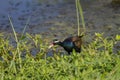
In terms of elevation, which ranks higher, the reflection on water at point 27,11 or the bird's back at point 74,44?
the bird's back at point 74,44

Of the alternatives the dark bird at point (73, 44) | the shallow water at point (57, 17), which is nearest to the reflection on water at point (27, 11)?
the shallow water at point (57, 17)

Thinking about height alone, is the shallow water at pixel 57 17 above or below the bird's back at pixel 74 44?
below

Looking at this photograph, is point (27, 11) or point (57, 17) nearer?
point (57, 17)

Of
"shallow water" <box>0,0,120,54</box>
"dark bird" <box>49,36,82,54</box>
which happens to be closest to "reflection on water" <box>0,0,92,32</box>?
"shallow water" <box>0,0,120,54</box>

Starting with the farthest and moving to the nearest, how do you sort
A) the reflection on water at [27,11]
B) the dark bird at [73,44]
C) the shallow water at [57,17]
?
the reflection on water at [27,11]
the shallow water at [57,17]
the dark bird at [73,44]

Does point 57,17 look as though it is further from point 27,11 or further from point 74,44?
point 74,44

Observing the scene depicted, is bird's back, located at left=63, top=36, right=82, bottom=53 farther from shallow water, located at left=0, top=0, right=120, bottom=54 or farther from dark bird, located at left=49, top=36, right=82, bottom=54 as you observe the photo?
shallow water, located at left=0, top=0, right=120, bottom=54

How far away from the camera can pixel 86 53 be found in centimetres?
352

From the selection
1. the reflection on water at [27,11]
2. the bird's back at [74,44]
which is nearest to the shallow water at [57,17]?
the reflection on water at [27,11]

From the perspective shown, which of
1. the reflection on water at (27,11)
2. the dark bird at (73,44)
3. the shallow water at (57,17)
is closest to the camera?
the dark bird at (73,44)

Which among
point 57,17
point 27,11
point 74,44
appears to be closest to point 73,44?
point 74,44

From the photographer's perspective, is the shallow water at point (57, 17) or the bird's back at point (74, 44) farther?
the shallow water at point (57, 17)

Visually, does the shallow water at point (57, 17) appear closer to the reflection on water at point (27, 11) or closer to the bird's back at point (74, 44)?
the reflection on water at point (27, 11)

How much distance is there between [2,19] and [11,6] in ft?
3.40
